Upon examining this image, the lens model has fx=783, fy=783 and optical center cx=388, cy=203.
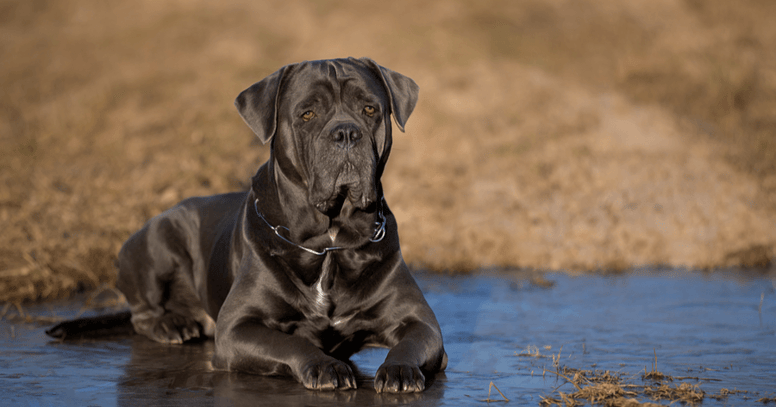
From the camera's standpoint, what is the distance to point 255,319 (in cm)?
451

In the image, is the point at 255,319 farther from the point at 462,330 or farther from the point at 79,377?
the point at 462,330

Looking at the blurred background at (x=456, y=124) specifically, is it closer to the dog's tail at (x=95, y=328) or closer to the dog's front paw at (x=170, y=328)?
the dog's tail at (x=95, y=328)

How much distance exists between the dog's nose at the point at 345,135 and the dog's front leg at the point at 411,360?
1.09 meters

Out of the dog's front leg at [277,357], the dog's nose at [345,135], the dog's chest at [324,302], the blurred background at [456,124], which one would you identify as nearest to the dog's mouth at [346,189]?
the dog's nose at [345,135]

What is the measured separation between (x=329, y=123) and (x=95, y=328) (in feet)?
8.17

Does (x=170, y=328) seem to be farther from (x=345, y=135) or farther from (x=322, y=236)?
(x=345, y=135)

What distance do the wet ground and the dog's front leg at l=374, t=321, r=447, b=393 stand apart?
6 cm

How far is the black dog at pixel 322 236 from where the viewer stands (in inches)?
171

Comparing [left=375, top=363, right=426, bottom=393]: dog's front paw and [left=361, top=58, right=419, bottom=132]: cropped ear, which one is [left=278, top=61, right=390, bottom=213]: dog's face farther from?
[left=375, top=363, right=426, bottom=393]: dog's front paw

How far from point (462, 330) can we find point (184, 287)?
7.12ft

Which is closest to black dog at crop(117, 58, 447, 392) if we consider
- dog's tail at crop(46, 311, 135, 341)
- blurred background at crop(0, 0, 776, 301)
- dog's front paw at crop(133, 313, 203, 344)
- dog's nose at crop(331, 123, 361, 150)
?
dog's nose at crop(331, 123, 361, 150)

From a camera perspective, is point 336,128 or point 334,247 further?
point 334,247

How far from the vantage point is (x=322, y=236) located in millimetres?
4621

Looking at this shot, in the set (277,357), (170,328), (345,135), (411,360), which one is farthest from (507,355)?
(170,328)
